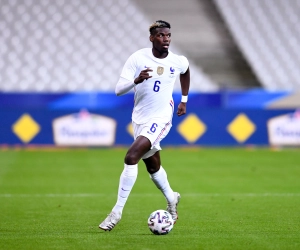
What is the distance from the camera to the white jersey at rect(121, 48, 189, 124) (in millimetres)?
7887

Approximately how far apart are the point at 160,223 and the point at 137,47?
16870mm

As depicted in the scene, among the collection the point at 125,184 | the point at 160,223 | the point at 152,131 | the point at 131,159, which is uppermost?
the point at 152,131

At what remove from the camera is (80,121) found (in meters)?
18.9

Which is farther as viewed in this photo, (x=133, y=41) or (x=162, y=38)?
(x=133, y=41)

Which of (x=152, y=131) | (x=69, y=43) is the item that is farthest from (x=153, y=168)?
(x=69, y=43)

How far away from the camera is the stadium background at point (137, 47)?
20.2 m

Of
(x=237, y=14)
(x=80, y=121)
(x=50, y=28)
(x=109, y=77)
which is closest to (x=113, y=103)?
(x=80, y=121)

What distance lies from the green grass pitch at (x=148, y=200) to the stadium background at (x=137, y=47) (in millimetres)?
2005

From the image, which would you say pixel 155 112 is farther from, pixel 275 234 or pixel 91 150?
pixel 91 150

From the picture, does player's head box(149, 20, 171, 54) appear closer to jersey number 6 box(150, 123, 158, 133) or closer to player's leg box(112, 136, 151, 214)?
jersey number 6 box(150, 123, 158, 133)

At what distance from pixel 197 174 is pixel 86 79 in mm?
9893

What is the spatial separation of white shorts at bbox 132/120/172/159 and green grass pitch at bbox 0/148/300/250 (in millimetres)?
871

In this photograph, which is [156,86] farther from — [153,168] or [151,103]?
[153,168]

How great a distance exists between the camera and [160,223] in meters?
7.44
